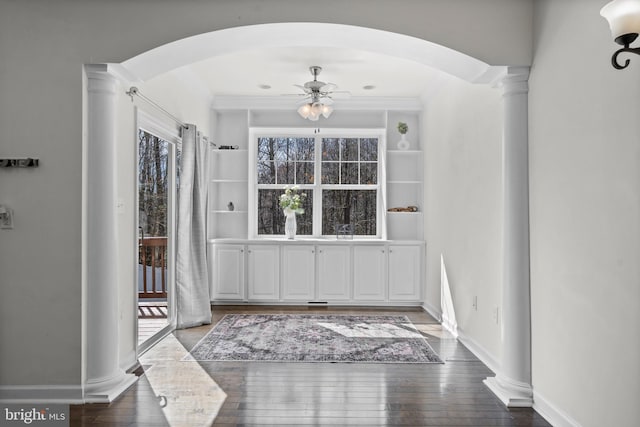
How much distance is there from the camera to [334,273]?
596 cm

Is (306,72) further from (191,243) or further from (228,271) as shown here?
(228,271)

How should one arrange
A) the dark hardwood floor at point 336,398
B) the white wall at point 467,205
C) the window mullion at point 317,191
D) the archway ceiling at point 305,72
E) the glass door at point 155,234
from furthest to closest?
the window mullion at point 317,191, the archway ceiling at point 305,72, the glass door at point 155,234, the white wall at point 467,205, the dark hardwood floor at point 336,398

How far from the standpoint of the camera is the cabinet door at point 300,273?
5.97 metres

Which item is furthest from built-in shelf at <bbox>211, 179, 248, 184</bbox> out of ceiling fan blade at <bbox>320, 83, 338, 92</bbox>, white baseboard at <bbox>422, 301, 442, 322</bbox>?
white baseboard at <bbox>422, 301, 442, 322</bbox>

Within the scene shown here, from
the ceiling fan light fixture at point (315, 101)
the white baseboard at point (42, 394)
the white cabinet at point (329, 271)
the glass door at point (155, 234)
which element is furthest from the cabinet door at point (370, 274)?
the white baseboard at point (42, 394)

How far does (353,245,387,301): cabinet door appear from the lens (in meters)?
5.95

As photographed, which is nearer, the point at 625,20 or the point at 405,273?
the point at 625,20

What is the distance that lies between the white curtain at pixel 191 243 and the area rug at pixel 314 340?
1.11 feet

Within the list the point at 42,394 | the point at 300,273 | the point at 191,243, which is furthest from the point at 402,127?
the point at 42,394

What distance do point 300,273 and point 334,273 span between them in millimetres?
450

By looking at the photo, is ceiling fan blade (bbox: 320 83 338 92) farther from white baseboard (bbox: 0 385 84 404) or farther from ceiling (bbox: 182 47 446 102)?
white baseboard (bbox: 0 385 84 404)

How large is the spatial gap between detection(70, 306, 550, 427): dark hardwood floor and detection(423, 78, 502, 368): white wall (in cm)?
53

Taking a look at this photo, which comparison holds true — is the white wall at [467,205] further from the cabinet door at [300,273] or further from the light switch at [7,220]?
the light switch at [7,220]

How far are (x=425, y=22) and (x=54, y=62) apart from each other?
2420 millimetres
